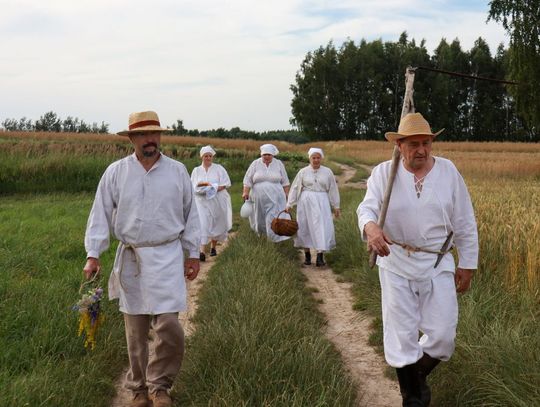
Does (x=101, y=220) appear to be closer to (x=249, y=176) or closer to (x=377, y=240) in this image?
(x=377, y=240)

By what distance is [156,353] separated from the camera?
4266mm

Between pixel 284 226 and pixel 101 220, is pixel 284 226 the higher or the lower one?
the lower one

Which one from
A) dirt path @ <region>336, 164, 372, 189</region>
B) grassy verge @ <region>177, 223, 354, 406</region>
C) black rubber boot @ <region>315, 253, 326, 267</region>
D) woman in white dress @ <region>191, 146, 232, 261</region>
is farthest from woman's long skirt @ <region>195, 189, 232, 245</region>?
dirt path @ <region>336, 164, 372, 189</region>

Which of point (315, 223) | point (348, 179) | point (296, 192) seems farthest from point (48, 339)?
point (348, 179)

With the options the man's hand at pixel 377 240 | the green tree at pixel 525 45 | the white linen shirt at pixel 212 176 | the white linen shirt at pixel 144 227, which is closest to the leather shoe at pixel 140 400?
the white linen shirt at pixel 144 227

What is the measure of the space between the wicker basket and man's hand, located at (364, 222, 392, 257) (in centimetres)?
591

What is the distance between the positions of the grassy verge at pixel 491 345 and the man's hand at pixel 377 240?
1.21 m

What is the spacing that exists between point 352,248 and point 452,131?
6374 centimetres

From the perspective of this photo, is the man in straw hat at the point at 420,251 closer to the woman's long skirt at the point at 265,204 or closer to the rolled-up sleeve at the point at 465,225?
the rolled-up sleeve at the point at 465,225

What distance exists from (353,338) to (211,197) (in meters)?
5.22

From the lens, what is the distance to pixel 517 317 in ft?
16.9

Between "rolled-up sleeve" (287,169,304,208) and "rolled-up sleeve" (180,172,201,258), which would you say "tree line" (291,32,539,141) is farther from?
"rolled-up sleeve" (180,172,201,258)

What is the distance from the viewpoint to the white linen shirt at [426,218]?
3949 millimetres

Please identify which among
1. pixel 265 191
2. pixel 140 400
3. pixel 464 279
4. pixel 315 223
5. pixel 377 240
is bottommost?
pixel 140 400
